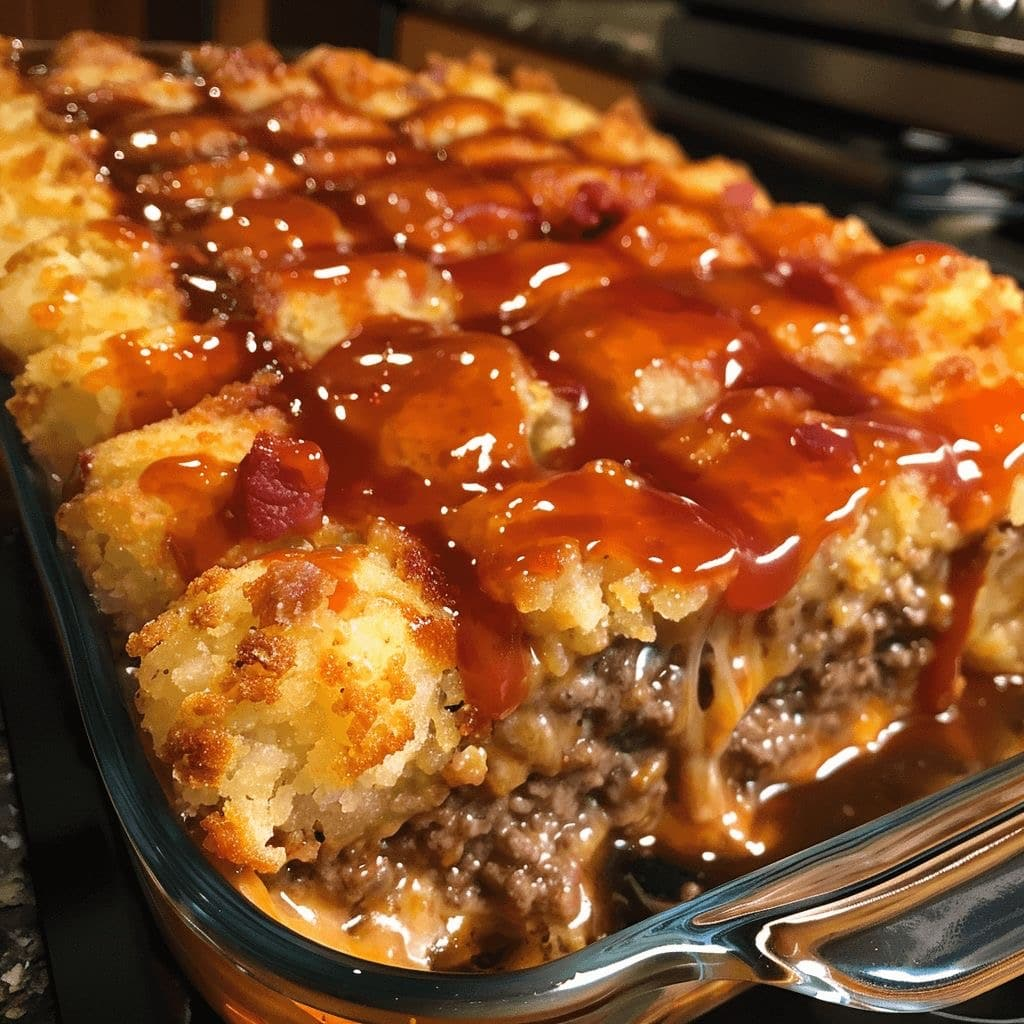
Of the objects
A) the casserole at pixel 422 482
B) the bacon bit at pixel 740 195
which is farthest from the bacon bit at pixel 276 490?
the bacon bit at pixel 740 195

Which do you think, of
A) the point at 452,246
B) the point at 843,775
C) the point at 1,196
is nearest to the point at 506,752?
the point at 843,775

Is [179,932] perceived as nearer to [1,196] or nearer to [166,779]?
[166,779]

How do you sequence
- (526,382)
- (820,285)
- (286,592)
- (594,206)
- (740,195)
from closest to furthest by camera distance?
(286,592), (526,382), (820,285), (594,206), (740,195)

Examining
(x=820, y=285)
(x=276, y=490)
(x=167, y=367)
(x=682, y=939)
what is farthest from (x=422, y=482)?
(x=820, y=285)

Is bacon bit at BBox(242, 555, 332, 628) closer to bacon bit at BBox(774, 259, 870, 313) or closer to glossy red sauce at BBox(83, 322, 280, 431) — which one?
glossy red sauce at BBox(83, 322, 280, 431)

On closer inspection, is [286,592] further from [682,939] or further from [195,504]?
[682,939]
